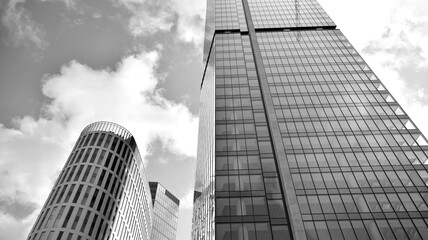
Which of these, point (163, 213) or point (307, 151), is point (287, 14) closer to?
point (307, 151)

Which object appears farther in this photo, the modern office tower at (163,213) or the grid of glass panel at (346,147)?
the modern office tower at (163,213)

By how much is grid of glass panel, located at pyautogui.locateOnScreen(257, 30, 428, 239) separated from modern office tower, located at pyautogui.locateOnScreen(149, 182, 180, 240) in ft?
299

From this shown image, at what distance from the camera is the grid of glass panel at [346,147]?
38.4 meters

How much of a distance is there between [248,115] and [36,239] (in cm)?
4994

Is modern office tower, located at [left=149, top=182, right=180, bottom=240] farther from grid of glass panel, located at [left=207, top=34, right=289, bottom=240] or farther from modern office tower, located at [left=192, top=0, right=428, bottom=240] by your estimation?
grid of glass panel, located at [left=207, top=34, right=289, bottom=240]

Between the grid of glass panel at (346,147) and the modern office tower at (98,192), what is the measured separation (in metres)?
47.7

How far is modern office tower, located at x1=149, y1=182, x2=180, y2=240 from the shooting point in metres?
130

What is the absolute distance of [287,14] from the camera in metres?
85.8

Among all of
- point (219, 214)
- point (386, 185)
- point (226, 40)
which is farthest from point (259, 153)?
point (226, 40)

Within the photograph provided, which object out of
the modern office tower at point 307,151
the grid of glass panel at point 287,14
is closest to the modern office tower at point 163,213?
the modern office tower at point 307,151

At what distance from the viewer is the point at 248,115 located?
5425 centimetres

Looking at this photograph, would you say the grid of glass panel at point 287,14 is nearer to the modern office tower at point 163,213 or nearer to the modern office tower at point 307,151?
the modern office tower at point 307,151

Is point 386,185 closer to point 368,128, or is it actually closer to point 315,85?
point 368,128

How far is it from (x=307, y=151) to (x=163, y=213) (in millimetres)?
103348
